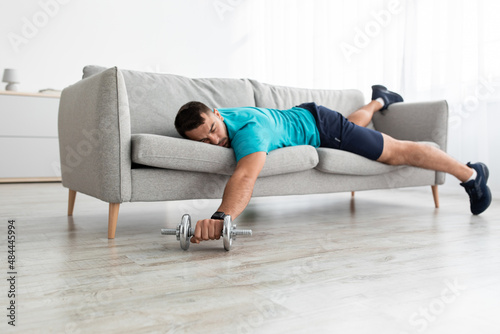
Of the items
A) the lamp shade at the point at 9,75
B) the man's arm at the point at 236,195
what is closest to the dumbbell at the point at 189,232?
the man's arm at the point at 236,195

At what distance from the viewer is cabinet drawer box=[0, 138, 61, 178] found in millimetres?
4055

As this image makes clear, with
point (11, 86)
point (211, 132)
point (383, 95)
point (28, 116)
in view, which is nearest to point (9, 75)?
point (11, 86)

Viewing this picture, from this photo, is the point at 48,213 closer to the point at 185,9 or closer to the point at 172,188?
the point at 172,188

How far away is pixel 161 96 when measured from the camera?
85.0 inches

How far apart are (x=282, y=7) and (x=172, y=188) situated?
3.88m

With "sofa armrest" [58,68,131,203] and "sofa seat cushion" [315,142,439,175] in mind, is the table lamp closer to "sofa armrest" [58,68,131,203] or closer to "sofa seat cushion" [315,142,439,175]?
"sofa armrest" [58,68,131,203]

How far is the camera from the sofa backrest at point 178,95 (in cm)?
209

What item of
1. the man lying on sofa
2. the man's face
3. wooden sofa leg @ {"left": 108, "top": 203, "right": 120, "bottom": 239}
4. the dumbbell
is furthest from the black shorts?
wooden sofa leg @ {"left": 108, "top": 203, "right": 120, "bottom": 239}

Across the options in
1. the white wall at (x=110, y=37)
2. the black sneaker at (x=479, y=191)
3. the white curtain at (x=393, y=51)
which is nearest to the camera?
the black sneaker at (x=479, y=191)

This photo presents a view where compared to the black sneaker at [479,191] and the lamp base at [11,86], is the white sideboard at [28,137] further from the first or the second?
the black sneaker at [479,191]

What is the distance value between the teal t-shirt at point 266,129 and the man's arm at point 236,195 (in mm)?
52

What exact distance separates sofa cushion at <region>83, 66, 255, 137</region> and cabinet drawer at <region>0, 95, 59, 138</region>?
2339 mm

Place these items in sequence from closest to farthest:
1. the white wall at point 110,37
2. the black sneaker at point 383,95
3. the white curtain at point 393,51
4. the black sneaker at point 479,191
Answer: the black sneaker at point 479,191 → the black sneaker at point 383,95 → the white curtain at point 393,51 → the white wall at point 110,37

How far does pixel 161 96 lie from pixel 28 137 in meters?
2.58
